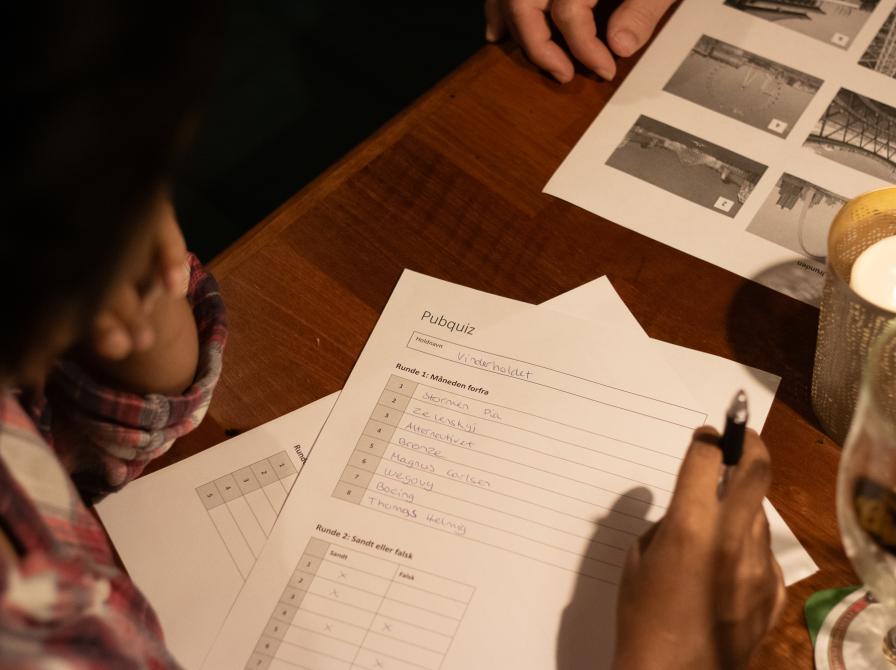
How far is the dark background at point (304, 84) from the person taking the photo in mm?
1107

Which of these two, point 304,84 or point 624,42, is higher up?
point 624,42

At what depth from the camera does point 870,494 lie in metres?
0.38

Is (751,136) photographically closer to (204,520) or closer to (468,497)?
(468,497)

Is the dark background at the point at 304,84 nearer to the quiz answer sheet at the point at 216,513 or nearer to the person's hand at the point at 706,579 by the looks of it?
the quiz answer sheet at the point at 216,513

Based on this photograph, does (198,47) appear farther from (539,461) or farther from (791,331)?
(791,331)

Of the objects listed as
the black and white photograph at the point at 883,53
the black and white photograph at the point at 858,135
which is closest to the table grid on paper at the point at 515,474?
the black and white photograph at the point at 858,135

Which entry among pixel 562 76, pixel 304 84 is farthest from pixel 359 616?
pixel 304 84

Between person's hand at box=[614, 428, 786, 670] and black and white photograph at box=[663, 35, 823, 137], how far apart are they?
0.33 metres

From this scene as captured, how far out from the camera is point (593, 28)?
0.70m

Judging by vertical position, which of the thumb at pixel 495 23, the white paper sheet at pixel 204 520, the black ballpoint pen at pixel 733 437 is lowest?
the white paper sheet at pixel 204 520

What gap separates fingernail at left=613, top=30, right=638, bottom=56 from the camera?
2.27 feet

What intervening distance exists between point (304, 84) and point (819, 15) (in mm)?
692

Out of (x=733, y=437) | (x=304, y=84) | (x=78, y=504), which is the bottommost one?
(x=304, y=84)

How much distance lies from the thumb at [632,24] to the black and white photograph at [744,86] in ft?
0.14
